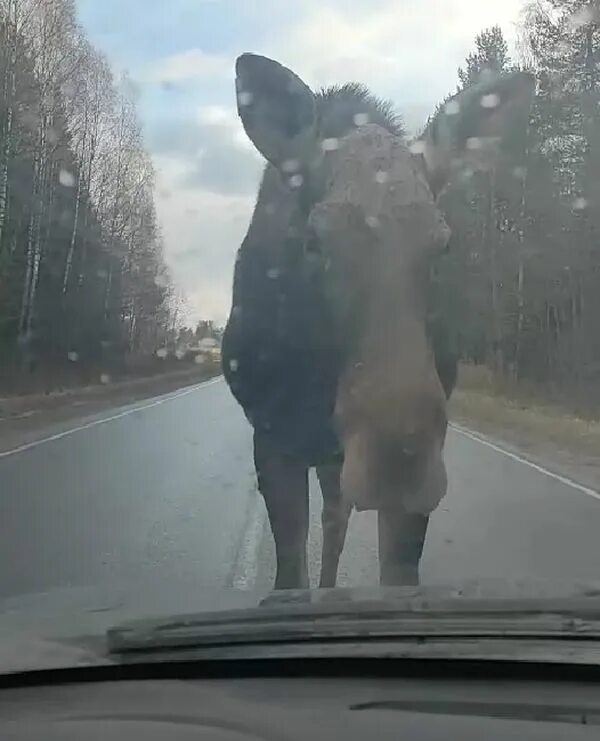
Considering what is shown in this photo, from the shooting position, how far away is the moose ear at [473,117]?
543 centimetres

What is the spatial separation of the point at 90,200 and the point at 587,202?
1672 cm

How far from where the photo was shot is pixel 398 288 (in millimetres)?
4570

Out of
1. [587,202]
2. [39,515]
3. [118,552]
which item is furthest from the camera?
[587,202]

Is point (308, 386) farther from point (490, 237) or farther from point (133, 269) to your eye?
point (133, 269)

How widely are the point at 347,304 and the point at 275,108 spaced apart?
1.04 metres

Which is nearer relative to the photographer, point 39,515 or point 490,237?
point 39,515

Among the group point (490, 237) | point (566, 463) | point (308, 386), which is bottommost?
point (566, 463)

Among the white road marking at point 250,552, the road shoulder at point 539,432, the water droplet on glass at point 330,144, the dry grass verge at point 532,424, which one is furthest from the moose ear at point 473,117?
the road shoulder at point 539,432

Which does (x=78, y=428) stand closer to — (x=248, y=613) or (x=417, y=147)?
(x=417, y=147)

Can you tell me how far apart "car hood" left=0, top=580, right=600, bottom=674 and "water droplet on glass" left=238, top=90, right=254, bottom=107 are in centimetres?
223

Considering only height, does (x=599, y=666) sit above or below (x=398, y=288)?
below

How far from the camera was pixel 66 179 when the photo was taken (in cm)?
3800

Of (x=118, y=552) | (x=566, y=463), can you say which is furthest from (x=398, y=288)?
(x=566, y=463)

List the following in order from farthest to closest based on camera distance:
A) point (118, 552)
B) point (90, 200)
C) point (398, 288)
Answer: point (90, 200) → point (118, 552) → point (398, 288)
